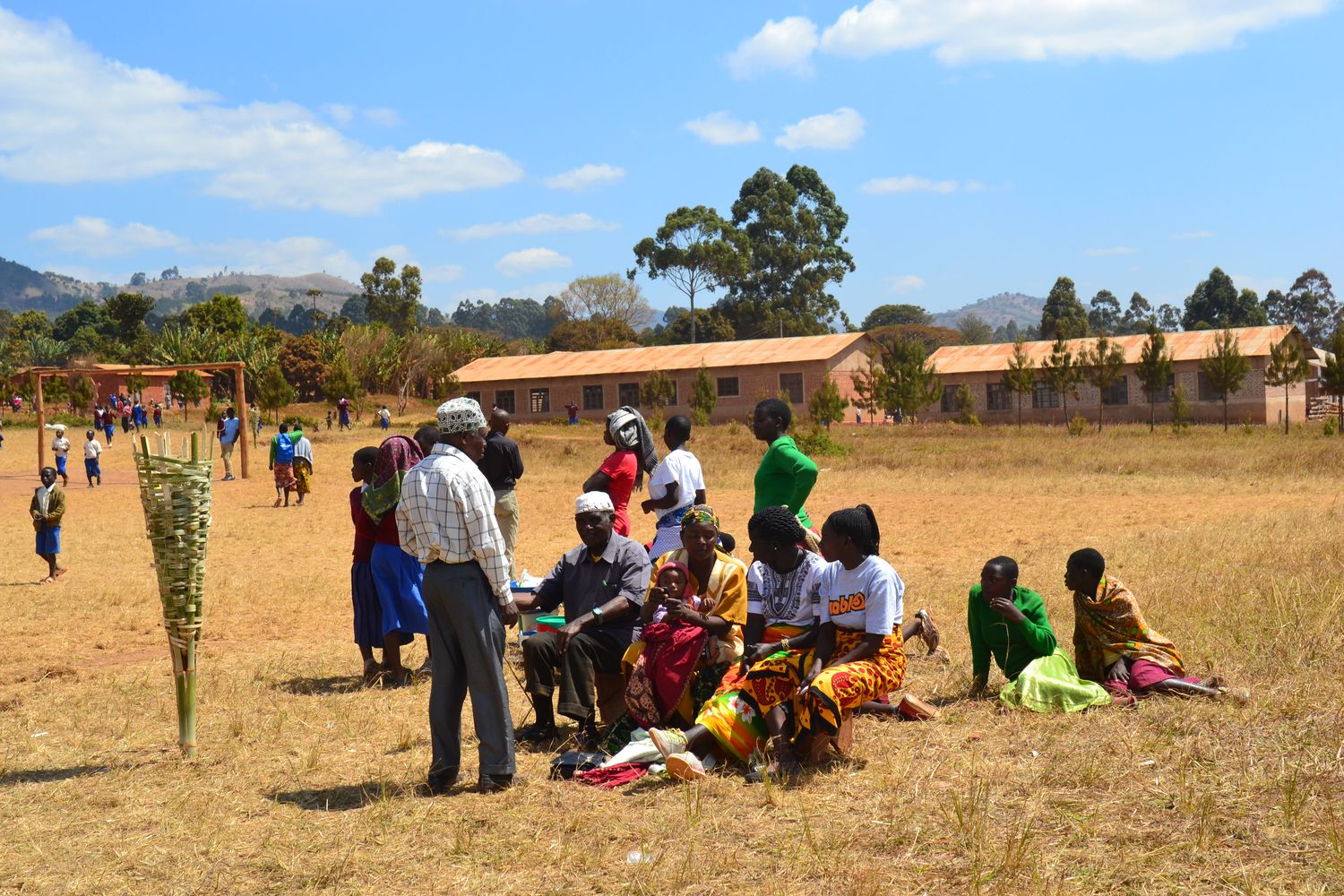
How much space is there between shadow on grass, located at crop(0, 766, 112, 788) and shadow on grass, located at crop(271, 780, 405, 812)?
3.65 ft

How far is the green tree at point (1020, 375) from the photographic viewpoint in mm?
43312

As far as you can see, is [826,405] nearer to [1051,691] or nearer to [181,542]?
[1051,691]

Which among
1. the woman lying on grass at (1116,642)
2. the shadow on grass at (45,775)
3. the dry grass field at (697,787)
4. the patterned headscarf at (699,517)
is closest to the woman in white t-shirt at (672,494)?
the patterned headscarf at (699,517)

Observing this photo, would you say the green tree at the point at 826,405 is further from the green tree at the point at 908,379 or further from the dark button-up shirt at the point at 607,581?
the dark button-up shirt at the point at 607,581

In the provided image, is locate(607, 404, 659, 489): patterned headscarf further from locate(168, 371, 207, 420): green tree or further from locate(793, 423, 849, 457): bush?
locate(168, 371, 207, 420): green tree

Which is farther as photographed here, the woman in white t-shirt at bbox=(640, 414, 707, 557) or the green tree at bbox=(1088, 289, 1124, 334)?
the green tree at bbox=(1088, 289, 1124, 334)

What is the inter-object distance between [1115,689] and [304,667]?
5.21 m

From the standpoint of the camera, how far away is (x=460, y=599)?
5137mm

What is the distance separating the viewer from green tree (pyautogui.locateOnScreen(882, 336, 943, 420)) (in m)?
42.5

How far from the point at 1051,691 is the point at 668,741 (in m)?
2.09

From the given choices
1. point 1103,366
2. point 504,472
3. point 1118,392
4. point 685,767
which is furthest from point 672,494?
point 1118,392

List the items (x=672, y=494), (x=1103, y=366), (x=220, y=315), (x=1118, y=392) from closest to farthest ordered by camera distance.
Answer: (x=672, y=494), (x=1103, y=366), (x=1118, y=392), (x=220, y=315)

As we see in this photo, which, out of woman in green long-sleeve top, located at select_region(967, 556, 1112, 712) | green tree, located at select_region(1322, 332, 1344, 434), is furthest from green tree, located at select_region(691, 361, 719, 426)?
woman in green long-sleeve top, located at select_region(967, 556, 1112, 712)

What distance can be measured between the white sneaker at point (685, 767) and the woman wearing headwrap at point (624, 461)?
2.41 metres
